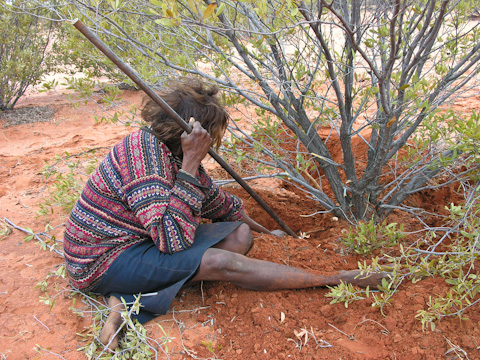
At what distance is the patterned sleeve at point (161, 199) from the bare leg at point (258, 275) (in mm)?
169

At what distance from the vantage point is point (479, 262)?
2.18 meters

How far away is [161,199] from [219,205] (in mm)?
665

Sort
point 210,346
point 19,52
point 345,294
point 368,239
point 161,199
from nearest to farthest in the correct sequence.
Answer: point 210,346
point 161,199
point 345,294
point 368,239
point 19,52

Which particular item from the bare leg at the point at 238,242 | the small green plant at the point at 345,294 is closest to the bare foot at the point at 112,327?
the bare leg at the point at 238,242

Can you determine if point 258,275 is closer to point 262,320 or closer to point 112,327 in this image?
point 262,320

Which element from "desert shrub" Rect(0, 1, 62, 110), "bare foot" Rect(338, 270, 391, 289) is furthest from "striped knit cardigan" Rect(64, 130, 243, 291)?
"desert shrub" Rect(0, 1, 62, 110)

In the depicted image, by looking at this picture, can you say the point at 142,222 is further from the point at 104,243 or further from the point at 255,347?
the point at 255,347

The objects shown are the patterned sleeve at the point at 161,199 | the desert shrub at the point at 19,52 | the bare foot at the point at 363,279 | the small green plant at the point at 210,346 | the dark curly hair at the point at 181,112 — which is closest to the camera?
the small green plant at the point at 210,346

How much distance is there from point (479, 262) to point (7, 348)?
8.14ft

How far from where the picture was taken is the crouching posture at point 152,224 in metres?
1.99

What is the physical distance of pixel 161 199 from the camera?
6.47 ft

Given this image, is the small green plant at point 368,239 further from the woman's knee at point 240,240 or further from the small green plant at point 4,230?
the small green plant at point 4,230

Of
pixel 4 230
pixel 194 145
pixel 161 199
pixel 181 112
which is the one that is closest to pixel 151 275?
pixel 161 199

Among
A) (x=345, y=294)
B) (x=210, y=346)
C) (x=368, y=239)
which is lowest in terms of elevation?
(x=210, y=346)
